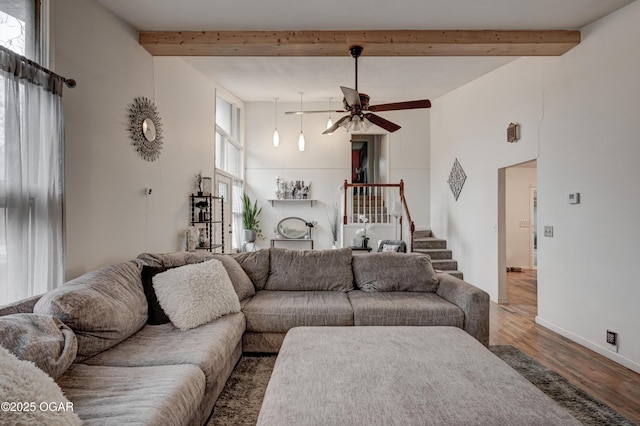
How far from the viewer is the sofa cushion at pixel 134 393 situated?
1250mm

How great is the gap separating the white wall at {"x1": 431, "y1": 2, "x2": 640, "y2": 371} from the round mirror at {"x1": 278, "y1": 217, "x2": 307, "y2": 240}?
3.54 meters

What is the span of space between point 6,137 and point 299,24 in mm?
2594

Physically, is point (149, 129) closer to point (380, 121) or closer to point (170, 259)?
point (170, 259)

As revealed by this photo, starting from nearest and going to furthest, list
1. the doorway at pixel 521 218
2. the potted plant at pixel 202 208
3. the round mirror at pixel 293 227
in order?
1. the potted plant at pixel 202 208
2. the round mirror at pixel 293 227
3. the doorway at pixel 521 218

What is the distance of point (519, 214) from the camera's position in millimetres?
7633

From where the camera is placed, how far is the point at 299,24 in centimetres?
334

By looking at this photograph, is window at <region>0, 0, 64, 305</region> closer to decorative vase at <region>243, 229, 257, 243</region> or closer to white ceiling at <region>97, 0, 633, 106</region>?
white ceiling at <region>97, 0, 633, 106</region>

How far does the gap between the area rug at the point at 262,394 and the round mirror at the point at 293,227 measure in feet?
14.3

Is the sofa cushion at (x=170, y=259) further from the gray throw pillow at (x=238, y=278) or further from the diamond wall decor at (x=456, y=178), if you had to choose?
the diamond wall decor at (x=456, y=178)

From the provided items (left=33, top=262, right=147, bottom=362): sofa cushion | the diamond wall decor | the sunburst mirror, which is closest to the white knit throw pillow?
(left=33, top=262, right=147, bottom=362): sofa cushion

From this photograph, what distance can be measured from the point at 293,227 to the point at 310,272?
3.83 metres

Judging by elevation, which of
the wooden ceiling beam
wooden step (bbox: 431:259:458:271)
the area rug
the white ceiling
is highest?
the white ceiling

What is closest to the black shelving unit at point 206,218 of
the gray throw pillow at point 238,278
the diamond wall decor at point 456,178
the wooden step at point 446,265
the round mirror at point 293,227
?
the gray throw pillow at point 238,278

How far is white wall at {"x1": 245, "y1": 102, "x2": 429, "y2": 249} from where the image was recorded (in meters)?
7.12
